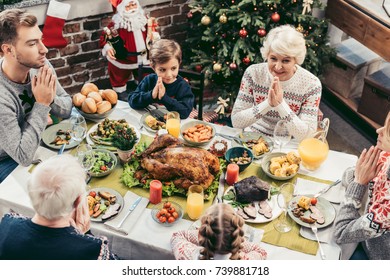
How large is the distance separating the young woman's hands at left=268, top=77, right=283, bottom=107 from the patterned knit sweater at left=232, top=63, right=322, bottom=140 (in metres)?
0.04

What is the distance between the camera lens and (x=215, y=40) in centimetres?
391

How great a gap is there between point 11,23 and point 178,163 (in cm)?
118

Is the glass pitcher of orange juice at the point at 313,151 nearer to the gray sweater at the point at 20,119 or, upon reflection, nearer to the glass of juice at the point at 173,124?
the glass of juice at the point at 173,124

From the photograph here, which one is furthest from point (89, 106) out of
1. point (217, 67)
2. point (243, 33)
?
point (243, 33)

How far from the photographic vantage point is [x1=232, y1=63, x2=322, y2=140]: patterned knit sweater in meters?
2.73

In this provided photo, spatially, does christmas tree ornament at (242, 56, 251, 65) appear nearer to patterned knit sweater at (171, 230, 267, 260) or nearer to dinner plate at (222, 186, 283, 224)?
dinner plate at (222, 186, 283, 224)

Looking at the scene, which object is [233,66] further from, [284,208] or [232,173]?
[284,208]

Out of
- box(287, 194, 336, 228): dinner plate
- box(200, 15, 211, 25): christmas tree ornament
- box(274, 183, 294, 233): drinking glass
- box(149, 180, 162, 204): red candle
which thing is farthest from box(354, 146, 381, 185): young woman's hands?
box(200, 15, 211, 25): christmas tree ornament

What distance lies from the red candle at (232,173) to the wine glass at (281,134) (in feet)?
0.98

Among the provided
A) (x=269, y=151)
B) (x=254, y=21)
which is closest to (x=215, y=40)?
(x=254, y=21)

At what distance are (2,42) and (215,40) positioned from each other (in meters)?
1.88

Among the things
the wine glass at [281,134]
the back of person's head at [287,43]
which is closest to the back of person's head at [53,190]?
the wine glass at [281,134]

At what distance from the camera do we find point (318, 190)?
235 cm

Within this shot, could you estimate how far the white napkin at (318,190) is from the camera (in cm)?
232
